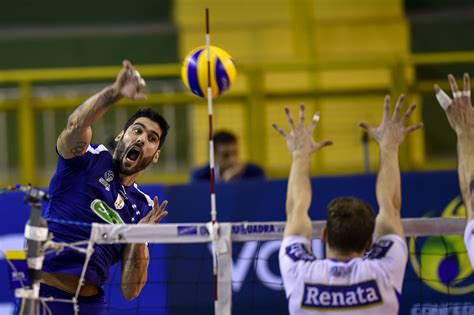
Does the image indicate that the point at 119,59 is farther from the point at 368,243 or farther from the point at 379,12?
the point at 368,243

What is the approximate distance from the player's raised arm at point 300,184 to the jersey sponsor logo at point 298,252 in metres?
0.08

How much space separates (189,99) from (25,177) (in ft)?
7.10

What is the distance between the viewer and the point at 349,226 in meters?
5.05

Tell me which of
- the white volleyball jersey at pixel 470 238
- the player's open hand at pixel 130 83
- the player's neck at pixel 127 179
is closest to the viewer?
the white volleyball jersey at pixel 470 238

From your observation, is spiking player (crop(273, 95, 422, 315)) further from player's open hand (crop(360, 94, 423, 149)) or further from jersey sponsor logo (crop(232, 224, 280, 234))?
jersey sponsor logo (crop(232, 224, 280, 234))

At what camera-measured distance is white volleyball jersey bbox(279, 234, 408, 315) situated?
4996 mm

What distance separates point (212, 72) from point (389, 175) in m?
1.92

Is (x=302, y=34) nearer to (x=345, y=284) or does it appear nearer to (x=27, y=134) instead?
(x=27, y=134)

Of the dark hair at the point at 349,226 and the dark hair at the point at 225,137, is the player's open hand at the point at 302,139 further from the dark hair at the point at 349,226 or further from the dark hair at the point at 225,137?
the dark hair at the point at 225,137

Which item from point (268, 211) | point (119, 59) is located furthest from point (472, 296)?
point (119, 59)

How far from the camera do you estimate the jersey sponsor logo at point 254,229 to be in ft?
20.6

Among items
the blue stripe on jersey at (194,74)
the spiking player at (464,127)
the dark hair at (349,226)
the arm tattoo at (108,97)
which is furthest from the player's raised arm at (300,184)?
the blue stripe on jersey at (194,74)

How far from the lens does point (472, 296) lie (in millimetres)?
9484

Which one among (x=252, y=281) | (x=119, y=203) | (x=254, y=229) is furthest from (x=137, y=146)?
(x=252, y=281)
